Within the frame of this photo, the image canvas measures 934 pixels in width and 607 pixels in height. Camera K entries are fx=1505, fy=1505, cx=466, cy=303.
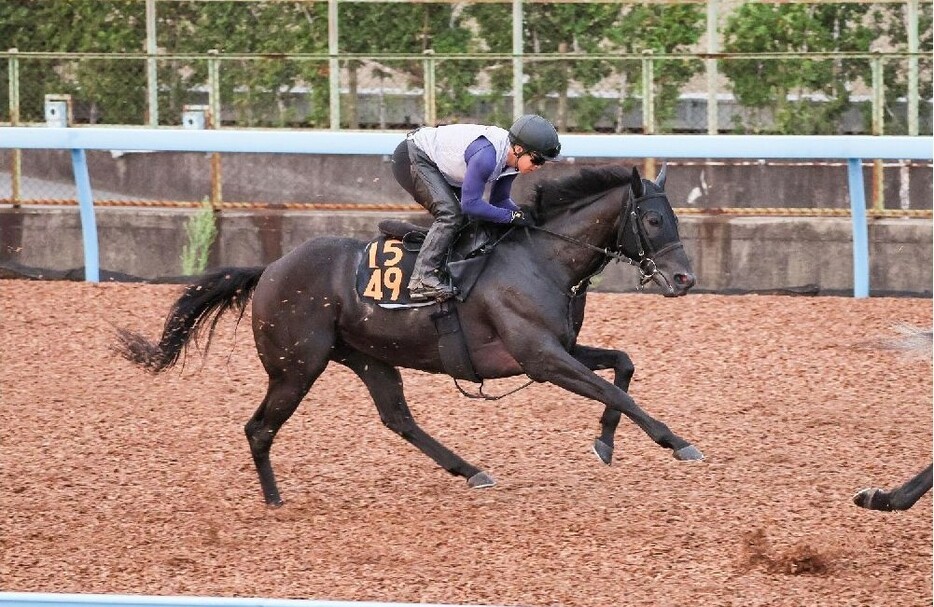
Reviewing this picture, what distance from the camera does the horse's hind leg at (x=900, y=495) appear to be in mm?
6172

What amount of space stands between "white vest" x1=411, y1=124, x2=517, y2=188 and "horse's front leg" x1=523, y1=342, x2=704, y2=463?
34.0 inches

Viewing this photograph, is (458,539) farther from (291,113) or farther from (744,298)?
(291,113)

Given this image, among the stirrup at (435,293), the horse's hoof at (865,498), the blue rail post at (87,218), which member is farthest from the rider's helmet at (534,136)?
the blue rail post at (87,218)

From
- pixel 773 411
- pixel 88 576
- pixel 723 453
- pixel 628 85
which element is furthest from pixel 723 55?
pixel 88 576

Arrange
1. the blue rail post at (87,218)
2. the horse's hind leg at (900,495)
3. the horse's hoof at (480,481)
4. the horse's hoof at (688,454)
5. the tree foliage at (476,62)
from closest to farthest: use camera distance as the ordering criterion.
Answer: the horse's hind leg at (900,495) < the horse's hoof at (688,454) < the horse's hoof at (480,481) < the blue rail post at (87,218) < the tree foliage at (476,62)

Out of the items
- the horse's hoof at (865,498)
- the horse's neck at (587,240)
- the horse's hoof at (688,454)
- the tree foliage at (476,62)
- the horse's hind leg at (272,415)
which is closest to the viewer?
the horse's hoof at (865,498)

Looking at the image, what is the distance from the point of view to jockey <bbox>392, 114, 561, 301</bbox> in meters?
6.79

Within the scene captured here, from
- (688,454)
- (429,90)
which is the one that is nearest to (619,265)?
(429,90)

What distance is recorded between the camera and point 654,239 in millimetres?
6926

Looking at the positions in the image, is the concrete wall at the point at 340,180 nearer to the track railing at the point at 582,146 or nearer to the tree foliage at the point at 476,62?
the tree foliage at the point at 476,62

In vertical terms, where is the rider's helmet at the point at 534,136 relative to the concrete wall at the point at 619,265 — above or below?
above

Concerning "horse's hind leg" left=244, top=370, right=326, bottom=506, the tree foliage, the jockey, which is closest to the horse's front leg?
the jockey

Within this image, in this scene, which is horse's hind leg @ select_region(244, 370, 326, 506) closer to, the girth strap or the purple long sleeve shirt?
the girth strap

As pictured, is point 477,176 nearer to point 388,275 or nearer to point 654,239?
point 388,275
